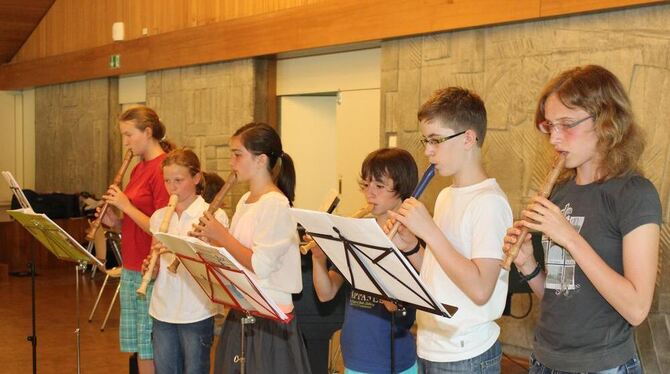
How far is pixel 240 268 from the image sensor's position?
2.71m

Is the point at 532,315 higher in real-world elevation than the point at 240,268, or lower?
lower

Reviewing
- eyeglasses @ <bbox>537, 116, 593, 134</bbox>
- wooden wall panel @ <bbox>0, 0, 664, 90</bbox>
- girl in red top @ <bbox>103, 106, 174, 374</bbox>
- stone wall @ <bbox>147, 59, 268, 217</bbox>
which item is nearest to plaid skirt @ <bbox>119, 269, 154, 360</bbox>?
girl in red top @ <bbox>103, 106, 174, 374</bbox>

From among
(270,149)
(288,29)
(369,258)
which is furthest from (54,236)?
(288,29)

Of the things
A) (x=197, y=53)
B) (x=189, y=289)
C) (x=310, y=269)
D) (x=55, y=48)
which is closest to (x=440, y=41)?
(x=310, y=269)

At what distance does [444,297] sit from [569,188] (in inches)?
19.4

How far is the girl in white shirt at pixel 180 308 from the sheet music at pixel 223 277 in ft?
1.96

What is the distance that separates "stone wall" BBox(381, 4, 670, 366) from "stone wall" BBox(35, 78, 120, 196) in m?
5.42

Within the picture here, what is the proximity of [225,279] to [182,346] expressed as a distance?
1.03m

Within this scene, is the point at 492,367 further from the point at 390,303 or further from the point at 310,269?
the point at 310,269

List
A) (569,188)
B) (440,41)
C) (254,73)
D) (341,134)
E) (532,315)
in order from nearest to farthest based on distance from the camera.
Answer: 1. (569,188)
2. (532,315)
3. (440,41)
4. (341,134)
5. (254,73)

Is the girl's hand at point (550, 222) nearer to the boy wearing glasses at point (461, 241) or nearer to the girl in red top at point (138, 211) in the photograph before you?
the boy wearing glasses at point (461, 241)

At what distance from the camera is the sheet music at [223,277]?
2740mm

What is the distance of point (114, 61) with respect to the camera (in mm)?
9734

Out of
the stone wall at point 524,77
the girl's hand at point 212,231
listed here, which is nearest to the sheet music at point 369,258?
the girl's hand at point 212,231
